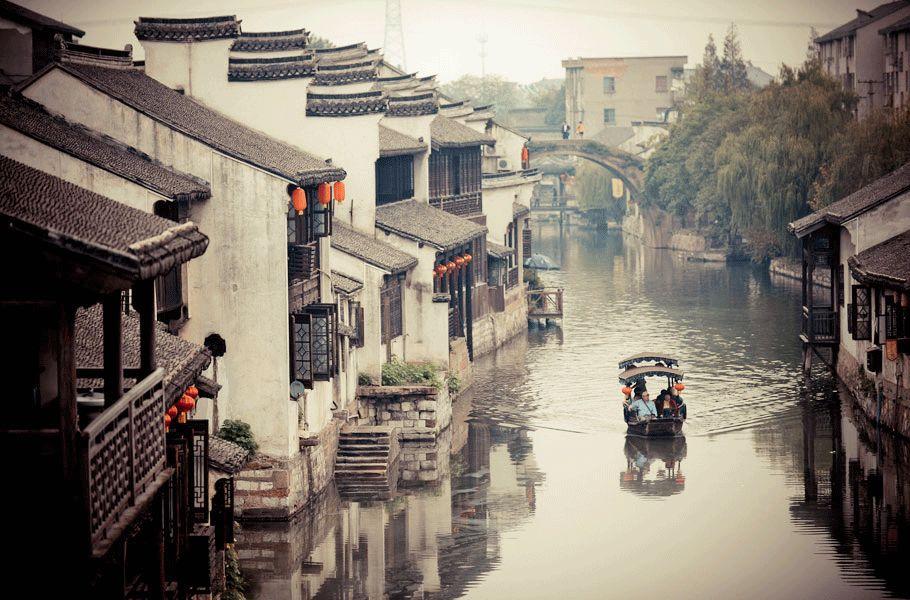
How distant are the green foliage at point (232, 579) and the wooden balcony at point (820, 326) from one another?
21.2 metres

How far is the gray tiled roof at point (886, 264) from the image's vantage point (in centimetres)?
3138

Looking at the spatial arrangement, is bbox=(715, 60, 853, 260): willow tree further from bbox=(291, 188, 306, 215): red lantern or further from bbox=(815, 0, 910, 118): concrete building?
bbox=(291, 188, 306, 215): red lantern

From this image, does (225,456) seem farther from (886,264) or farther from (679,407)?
(886,264)

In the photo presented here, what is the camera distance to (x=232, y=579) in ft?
73.9

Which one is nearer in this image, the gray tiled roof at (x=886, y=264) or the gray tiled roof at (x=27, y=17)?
the gray tiled roof at (x=886, y=264)

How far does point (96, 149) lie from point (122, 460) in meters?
14.0

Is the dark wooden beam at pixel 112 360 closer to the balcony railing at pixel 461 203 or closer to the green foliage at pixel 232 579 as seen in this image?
the green foliage at pixel 232 579

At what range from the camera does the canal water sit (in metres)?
24.7

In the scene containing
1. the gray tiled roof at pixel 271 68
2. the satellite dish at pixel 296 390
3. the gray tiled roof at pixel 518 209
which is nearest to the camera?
the satellite dish at pixel 296 390

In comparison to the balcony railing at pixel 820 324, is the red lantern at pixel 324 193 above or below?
above

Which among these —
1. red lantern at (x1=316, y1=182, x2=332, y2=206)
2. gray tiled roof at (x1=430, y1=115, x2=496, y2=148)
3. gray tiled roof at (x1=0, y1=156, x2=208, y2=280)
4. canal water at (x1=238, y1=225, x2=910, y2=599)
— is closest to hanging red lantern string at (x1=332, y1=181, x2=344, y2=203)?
red lantern at (x1=316, y1=182, x2=332, y2=206)

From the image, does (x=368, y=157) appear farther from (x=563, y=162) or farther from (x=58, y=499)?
(x=563, y=162)

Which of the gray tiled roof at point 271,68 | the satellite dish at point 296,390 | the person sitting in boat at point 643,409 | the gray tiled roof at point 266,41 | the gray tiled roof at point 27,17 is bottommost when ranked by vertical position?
the person sitting in boat at point 643,409

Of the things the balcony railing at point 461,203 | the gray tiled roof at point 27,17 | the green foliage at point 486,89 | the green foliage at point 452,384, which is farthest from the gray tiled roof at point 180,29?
the green foliage at point 486,89
